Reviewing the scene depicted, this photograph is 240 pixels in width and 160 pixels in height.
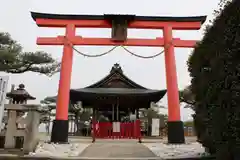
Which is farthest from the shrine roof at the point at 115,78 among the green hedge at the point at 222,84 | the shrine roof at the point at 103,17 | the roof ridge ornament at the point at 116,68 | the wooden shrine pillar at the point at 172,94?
the green hedge at the point at 222,84

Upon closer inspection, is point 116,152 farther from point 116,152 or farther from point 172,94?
point 172,94

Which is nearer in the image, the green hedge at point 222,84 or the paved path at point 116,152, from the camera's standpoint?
the green hedge at point 222,84

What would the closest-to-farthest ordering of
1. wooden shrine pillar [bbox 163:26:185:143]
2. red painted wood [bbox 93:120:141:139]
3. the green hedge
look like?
the green hedge
wooden shrine pillar [bbox 163:26:185:143]
red painted wood [bbox 93:120:141:139]

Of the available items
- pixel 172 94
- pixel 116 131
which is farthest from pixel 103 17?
pixel 116 131

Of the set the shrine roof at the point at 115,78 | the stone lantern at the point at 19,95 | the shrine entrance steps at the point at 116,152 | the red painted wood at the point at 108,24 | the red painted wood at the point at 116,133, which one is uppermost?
the red painted wood at the point at 108,24

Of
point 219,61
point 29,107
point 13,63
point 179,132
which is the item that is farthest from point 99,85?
point 219,61

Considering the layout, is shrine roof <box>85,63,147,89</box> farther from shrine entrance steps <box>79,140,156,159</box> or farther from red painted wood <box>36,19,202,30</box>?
shrine entrance steps <box>79,140,156,159</box>

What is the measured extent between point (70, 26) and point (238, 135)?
9.29m

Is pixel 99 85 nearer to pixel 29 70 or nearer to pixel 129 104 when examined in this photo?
pixel 129 104

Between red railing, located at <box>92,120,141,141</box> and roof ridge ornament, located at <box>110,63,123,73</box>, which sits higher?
roof ridge ornament, located at <box>110,63,123,73</box>

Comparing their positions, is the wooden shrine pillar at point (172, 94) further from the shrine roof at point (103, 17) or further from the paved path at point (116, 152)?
the paved path at point (116, 152)

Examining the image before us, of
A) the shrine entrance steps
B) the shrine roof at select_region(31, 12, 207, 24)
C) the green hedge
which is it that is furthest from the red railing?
the green hedge

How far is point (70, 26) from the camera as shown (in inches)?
442

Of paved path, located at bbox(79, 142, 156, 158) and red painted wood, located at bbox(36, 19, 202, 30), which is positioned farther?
red painted wood, located at bbox(36, 19, 202, 30)
